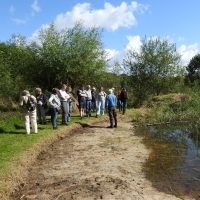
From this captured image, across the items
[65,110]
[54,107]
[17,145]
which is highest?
[54,107]

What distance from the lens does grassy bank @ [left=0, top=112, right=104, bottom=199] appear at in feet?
40.9

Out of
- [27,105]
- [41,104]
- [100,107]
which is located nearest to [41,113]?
[41,104]

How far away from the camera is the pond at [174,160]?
12095 mm

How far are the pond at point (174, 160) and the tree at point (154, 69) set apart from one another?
17502 millimetres

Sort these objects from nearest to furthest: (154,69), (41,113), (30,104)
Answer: (30,104) → (41,113) → (154,69)

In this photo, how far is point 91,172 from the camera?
13352 mm

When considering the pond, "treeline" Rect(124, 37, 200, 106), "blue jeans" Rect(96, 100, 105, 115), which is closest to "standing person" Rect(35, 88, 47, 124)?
the pond

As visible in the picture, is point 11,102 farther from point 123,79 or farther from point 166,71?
point 166,71

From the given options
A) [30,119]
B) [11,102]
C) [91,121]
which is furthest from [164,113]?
[11,102]

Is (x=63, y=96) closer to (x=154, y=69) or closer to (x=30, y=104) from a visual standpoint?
(x=30, y=104)

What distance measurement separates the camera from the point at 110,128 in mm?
24422

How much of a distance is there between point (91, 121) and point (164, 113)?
612 centimetres

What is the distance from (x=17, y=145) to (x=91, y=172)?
4494 mm

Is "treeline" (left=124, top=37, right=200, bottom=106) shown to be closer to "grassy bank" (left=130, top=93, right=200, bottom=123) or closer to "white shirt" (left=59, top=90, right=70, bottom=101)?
"grassy bank" (left=130, top=93, right=200, bottom=123)
